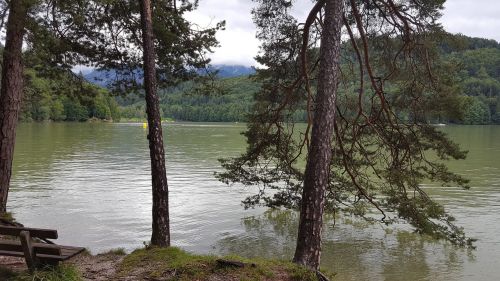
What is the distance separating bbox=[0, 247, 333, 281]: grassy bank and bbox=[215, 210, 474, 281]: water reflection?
4967mm

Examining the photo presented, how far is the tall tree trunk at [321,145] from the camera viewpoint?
7672 millimetres

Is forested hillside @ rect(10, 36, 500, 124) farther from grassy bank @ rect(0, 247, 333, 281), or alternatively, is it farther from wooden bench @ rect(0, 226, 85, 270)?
wooden bench @ rect(0, 226, 85, 270)

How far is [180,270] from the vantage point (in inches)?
284

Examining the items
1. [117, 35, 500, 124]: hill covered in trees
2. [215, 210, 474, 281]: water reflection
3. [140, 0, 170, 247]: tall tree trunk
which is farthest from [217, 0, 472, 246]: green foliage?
[140, 0, 170, 247]: tall tree trunk

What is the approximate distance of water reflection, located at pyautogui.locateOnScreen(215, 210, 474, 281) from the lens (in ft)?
40.4

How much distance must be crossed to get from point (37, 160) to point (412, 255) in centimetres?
2876

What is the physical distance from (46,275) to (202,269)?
2285mm

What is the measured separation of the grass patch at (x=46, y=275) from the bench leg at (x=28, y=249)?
0.40 ft

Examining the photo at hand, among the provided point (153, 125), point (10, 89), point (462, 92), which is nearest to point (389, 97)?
point (462, 92)

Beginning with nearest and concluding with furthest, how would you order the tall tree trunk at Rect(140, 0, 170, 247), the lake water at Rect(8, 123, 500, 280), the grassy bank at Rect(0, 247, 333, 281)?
1. the grassy bank at Rect(0, 247, 333, 281)
2. the tall tree trunk at Rect(140, 0, 170, 247)
3. the lake water at Rect(8, 123, 500, 280)

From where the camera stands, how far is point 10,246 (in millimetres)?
6363

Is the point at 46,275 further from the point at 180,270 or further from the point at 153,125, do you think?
the point at 153,125

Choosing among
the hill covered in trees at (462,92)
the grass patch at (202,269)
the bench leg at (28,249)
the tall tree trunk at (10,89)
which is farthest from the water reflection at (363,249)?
the bench leg at (28,249)

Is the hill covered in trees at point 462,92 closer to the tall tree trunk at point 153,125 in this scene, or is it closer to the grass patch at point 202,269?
the tall tree trunk at point 153,125
